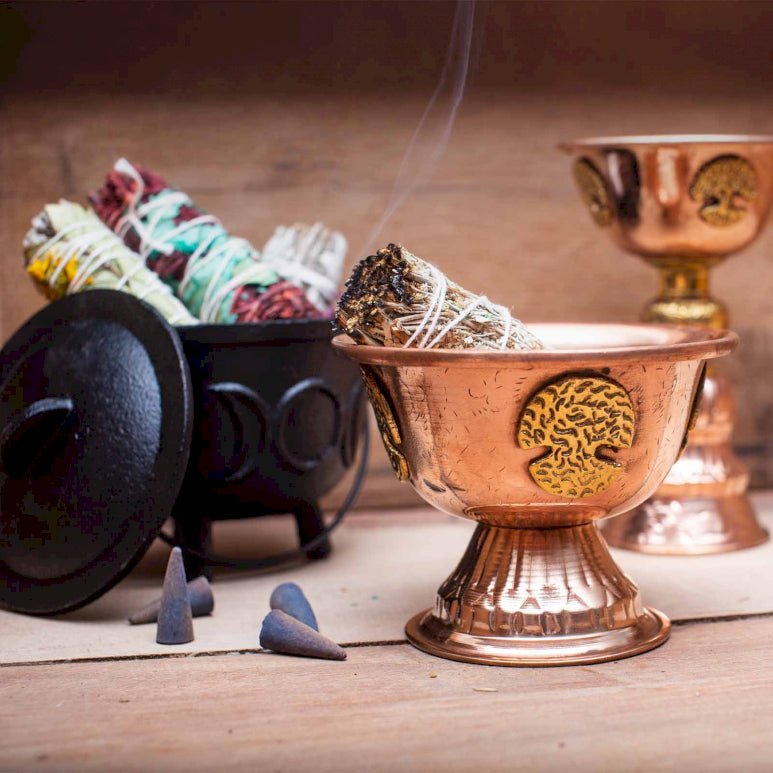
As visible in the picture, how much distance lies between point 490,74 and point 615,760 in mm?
1149

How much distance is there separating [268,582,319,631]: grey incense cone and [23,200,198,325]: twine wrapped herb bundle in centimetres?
34

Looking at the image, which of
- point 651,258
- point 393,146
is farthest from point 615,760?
point 393,146

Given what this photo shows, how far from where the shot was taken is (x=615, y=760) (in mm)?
899

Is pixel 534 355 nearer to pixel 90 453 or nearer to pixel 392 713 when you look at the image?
pixel 392 713

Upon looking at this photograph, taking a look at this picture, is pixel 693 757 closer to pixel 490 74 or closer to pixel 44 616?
pixel 44 616

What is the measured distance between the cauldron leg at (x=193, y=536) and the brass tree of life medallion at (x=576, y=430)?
0.48 meters

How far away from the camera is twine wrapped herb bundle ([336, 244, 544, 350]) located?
42.3 inches

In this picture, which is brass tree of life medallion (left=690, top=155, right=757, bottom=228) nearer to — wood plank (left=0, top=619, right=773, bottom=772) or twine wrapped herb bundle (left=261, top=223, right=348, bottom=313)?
twine wrapped herb bundle (left=261, top=223, right=348, bottom=313)

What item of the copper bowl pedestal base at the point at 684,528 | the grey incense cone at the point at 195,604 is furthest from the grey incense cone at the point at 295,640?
the copper bowl pedestal base at the point at 684,528

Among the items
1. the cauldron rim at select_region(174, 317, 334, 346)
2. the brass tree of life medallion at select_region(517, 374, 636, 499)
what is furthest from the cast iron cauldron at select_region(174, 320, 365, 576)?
the brass tree of life medallion at select_region(517, 374, 636, 499)

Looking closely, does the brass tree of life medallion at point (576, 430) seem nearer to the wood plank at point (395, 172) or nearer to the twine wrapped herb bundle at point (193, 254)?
the twine wrapped herb bundle at point (193, 254)

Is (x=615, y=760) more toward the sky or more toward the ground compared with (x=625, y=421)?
more toward the ground

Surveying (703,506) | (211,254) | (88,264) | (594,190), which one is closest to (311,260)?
(211,254)

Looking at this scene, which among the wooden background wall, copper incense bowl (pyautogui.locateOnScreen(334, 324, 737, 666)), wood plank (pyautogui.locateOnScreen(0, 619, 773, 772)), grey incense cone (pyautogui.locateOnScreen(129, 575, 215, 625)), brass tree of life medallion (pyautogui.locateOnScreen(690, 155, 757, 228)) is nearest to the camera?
wood plank (pyautogui.locateOnScreen(0, 619, 773, 772))
